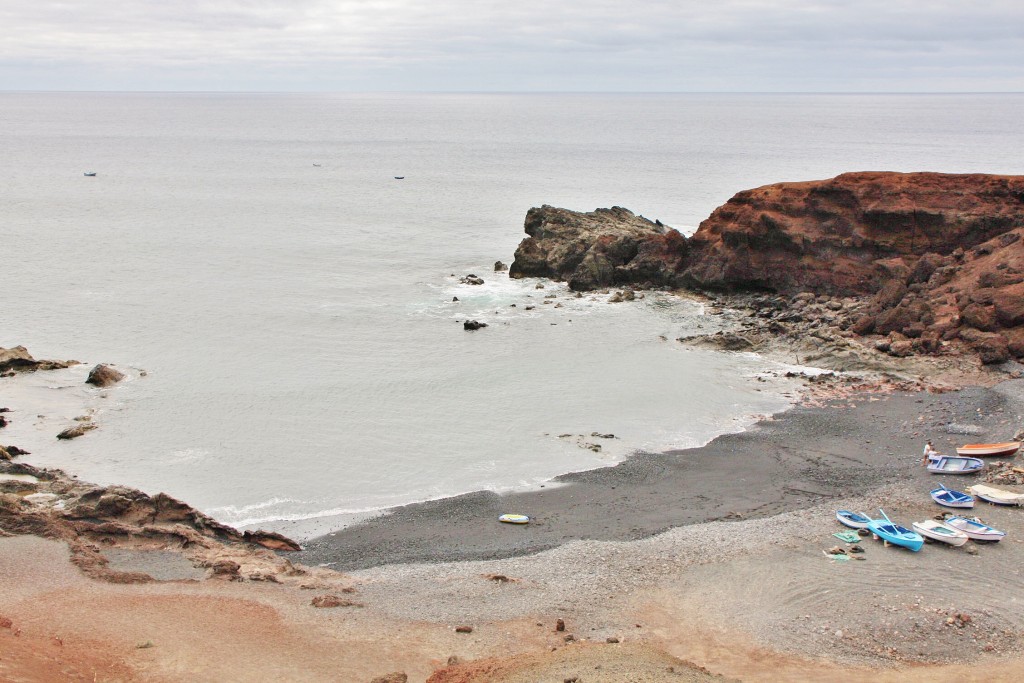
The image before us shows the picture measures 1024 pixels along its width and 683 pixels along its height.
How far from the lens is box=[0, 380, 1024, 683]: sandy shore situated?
16828mm

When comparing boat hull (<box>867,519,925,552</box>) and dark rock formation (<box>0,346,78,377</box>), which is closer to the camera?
boat hull (<box>867,519,925,552</box>)

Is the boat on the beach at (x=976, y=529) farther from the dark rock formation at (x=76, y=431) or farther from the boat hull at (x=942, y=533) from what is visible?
the dark rock formation at (x=76, y=431)

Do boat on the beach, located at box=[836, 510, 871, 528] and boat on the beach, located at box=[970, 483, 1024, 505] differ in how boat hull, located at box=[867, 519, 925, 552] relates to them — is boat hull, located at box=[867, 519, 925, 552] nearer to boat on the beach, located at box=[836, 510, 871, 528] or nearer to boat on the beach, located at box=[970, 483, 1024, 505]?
boat on the beach, located at box=[836, 510, 871, 528]

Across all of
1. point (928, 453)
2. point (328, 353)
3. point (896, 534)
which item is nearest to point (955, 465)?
point (928, 453)

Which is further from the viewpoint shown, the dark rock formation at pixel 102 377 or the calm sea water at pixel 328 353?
the dark rock formation at pixel 102 377

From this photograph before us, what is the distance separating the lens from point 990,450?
88.6 feet

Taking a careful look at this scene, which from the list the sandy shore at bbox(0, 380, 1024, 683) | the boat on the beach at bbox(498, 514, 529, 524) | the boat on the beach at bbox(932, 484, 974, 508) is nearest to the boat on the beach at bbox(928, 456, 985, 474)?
the sandy shore at bbox(0, 380, 1024, 683)

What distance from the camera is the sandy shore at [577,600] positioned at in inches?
663

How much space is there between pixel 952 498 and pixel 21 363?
35.0 meters

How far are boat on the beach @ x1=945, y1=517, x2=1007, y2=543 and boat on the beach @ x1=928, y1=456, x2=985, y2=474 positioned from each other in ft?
11.6

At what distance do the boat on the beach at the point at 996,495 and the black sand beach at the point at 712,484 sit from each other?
126 centimetres

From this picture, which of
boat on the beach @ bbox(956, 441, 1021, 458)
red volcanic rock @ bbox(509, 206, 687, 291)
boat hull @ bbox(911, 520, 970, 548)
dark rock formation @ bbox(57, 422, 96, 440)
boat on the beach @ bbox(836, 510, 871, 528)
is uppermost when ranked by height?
red volcanic rock @ bbox(509, 206, 687, 291)

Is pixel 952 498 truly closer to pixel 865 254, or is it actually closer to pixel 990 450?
pixel 990 450

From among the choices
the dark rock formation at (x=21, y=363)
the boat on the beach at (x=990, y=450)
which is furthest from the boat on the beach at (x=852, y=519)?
the dark rock formation at (x=21, y=363)
